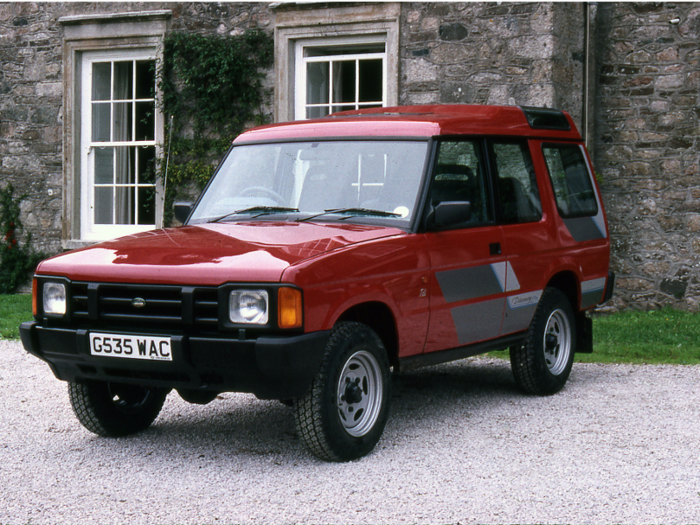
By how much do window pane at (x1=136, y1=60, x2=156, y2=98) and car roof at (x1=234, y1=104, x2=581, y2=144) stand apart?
22.9 feet

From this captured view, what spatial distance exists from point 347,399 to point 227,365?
773mm

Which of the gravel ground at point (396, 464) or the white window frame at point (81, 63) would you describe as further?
the white window frame at point (81, 63)

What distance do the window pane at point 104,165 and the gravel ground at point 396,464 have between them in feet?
22.0

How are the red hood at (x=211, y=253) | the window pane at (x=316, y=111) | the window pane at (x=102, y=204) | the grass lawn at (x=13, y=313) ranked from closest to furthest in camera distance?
the red hood at (x=211, y=253)
the grass lawn at (x=13, y=313)
the window pane at (x=316, y=111)
the window pane at (x=102, y=204)

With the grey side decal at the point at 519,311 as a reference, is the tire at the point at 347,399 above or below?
below

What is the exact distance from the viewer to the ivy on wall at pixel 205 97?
12000mm

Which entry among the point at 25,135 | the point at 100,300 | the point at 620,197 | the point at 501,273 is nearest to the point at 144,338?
the point at 100,300

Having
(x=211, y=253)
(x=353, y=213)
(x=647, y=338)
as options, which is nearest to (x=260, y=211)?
(x=353, y=213)

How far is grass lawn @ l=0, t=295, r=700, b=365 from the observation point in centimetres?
843

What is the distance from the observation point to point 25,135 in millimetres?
13391

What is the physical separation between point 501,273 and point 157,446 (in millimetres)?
2458

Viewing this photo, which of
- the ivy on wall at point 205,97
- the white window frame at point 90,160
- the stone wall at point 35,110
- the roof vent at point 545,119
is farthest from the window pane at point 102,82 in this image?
the roof vent at point 545,119

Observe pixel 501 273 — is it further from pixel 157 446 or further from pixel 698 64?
pixel 698 64

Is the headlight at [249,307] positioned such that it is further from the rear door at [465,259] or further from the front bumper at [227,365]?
the rear door at [465,259]
